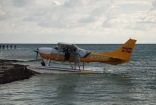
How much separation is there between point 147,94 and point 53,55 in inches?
450

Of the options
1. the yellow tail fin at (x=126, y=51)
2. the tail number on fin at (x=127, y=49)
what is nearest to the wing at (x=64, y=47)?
the yellow tail fin at (x=126, y=51)

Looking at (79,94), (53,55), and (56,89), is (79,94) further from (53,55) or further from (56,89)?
(53,55)

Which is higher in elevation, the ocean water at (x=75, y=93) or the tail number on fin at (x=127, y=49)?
the tail number on fin at (x=127, y=49)

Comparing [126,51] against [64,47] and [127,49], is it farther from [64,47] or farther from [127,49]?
[64,47]

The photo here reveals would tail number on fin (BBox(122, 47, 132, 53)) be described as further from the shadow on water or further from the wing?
the shadow on water

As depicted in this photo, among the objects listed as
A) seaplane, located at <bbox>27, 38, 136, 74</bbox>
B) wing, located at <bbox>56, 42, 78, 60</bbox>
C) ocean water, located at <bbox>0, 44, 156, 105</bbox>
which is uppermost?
wing, located at <bbox>56, 42, 78, 60</bbox>

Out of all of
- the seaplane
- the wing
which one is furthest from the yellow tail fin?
the wing

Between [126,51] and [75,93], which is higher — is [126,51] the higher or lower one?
the higher one

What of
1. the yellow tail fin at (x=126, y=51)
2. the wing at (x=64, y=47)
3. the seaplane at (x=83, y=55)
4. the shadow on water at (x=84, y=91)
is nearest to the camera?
the shadow on water at (x=84, y=91)

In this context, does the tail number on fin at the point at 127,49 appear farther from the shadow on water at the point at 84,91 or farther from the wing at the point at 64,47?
the shadow on water at the point at 84,91

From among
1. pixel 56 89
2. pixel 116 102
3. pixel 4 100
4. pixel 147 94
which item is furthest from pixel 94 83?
pixel 4 100

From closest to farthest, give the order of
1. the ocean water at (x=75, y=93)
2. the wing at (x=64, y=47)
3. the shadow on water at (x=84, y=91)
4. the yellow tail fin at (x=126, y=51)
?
1. the ocean water at (x=75, y=93)
2. the shadow on water at (x=84, y=91)
3. the wing at (x=64, y=47)
4. the yellow tail fin at (x=126, y=51)

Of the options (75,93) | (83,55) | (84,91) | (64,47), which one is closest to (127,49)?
(83,55)

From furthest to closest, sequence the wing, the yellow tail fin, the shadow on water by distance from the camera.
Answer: the yellow tail fin
the wing
the shadow on water
